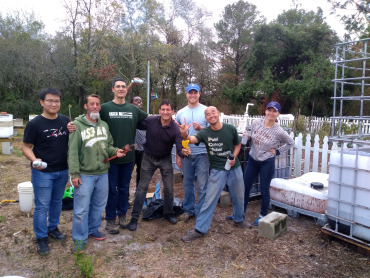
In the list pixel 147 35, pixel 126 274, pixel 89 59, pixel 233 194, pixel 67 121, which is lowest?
pixel 126 274

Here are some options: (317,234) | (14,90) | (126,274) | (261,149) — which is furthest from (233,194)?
(14,90)

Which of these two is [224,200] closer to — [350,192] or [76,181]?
[350,192]

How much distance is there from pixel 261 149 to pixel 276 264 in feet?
4.76

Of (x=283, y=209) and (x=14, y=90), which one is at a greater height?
(x=14, y=90)

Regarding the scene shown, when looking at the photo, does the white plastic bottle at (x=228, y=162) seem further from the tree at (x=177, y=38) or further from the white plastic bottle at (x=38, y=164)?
the tree at (x=177, y=38)

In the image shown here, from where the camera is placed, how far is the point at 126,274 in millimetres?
2912

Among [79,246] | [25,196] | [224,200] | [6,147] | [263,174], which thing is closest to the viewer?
[79,246]

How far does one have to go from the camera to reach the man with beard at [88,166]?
3.16 metres

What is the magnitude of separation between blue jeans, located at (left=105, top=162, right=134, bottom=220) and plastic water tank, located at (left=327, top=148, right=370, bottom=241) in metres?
2.53

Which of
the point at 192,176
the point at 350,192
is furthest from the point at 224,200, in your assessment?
the point at 350,192

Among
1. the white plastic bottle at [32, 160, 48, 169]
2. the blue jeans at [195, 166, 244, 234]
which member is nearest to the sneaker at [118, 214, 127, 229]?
the blue jeans at [195, 166, 244, 234]

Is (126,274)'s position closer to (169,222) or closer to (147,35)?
(169,222)

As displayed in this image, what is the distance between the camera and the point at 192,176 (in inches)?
164

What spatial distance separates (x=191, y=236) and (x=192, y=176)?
2.84 ft
